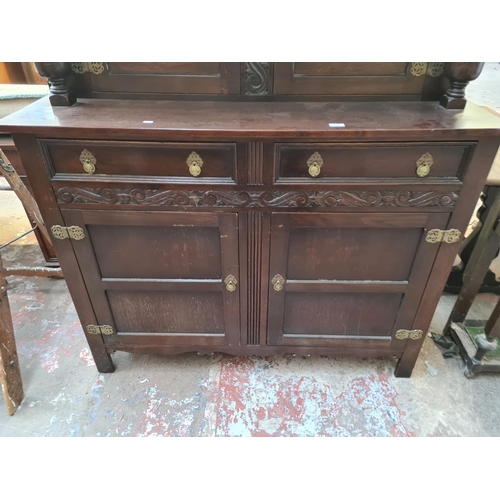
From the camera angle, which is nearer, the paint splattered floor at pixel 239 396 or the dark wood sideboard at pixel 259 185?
the dark wood sideboard at pixel 259 185

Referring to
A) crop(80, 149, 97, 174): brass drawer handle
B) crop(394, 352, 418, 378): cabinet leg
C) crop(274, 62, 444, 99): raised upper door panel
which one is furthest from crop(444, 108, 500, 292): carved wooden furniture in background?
crop(80, 149, 97, 174): brass drawer handle

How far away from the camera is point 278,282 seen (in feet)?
4.44

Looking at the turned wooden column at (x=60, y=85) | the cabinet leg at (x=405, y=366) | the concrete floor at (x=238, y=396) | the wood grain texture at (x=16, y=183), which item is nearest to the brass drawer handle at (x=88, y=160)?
the turned wooden column at (x=60, y=85)

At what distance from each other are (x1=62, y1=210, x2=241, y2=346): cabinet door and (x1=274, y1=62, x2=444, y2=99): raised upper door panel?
510mm

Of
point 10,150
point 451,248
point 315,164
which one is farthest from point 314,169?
point 10,150

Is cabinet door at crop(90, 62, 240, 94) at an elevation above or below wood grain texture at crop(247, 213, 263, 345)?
above

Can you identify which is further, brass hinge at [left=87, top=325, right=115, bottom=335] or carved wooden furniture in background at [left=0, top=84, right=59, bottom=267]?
carved wooden furniture in background at [left=0, top=84, right=59, bottom=267]

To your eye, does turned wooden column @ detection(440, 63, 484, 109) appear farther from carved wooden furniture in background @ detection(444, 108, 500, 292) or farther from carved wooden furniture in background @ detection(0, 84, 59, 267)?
carved wooden furniture in background @ detection(0, 84, 59, 267)

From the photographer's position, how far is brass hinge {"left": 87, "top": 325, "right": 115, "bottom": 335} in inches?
59.0

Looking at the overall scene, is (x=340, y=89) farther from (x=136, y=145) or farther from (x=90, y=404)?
(x=90, y=404)

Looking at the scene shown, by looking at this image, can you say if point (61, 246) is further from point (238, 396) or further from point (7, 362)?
point (238, 396)

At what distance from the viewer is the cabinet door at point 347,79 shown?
119 cm

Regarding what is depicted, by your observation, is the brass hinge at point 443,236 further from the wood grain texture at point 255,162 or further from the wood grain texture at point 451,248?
the wood grain texture at point 255,162
